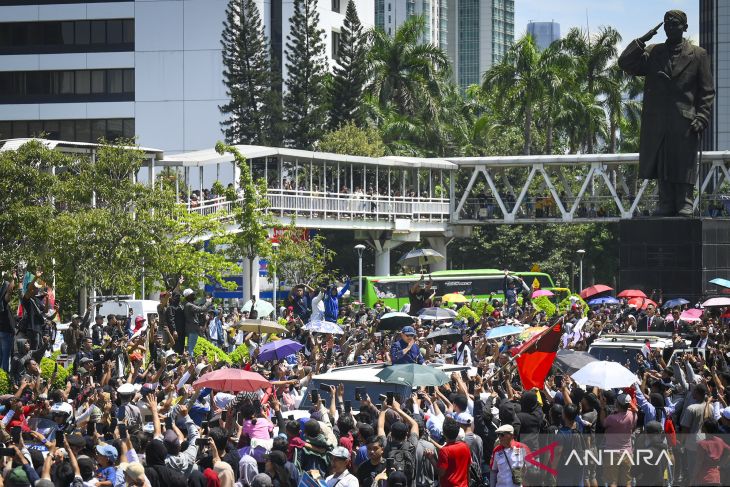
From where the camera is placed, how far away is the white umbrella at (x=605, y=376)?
1453 centimetres

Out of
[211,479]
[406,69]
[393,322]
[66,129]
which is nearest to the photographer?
[211,479]

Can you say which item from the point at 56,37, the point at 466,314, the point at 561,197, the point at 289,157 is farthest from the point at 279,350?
the point at 56,37

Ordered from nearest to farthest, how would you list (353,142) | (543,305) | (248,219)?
(543,305) < (248,219) < (353,142)

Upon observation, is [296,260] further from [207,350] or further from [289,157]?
[207,350]

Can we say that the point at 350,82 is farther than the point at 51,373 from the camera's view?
Yes

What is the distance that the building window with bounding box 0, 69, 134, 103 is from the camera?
68.8 meters

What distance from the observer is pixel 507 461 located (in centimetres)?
1156

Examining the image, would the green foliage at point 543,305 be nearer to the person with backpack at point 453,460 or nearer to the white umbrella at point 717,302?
the white umbrella at point 717,302

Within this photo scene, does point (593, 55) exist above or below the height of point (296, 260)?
above

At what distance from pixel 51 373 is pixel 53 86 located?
50.5m

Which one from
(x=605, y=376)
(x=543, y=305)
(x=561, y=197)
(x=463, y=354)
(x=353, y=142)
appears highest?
(x=353, y=142)

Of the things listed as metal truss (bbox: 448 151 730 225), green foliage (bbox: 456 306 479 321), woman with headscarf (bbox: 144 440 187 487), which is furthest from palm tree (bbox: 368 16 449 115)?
woman with headscarf (bbox: 144 440 187 487)

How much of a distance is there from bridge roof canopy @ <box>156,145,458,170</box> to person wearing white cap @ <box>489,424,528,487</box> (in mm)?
29003

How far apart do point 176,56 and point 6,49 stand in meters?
8.60
